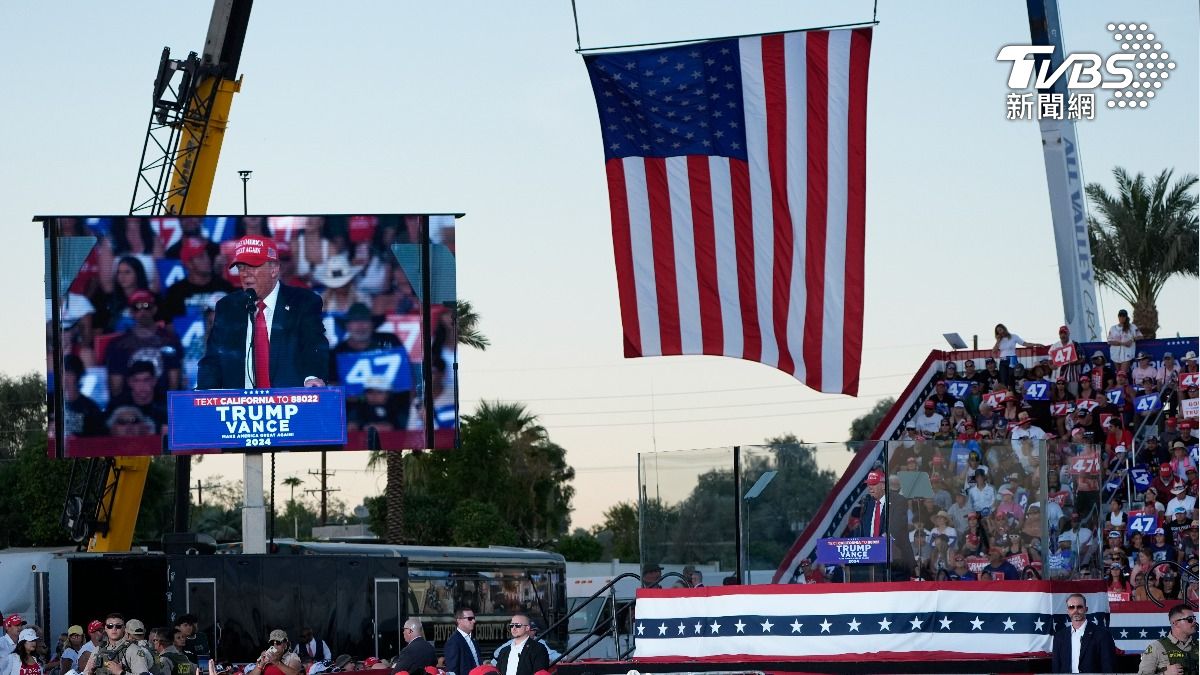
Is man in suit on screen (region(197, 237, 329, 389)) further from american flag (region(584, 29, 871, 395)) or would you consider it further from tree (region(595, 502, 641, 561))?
tree (region(595, 502, 641, 561))

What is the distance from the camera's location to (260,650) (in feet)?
84.3

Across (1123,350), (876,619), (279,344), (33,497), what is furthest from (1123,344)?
(33,497)

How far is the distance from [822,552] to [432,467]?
48805 mm

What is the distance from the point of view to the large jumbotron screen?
28844mm

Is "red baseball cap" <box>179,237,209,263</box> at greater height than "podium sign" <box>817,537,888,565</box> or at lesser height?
greater

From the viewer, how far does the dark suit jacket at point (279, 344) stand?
2892 cm

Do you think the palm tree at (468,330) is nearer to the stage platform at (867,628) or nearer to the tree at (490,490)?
the tree at (490,490)

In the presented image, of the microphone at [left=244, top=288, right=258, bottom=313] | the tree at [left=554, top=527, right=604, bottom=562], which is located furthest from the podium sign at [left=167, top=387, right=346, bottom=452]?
the tree at [left=554, top=527, right=604, bottom=562]

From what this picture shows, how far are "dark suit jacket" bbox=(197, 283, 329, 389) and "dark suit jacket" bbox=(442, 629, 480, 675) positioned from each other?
12616 millimetres

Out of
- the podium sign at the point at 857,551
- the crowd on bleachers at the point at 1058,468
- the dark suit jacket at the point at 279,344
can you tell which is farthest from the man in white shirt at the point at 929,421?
the podium sign at the point at 857,551

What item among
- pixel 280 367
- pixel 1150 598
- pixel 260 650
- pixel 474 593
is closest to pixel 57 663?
pixel 260 650

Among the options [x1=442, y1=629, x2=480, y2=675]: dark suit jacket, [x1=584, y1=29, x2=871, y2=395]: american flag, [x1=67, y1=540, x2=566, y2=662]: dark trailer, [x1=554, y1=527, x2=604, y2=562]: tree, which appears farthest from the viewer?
[x1=554, y1=527, x2=604, y2=562]: tree

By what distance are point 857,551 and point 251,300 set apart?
48.3ft

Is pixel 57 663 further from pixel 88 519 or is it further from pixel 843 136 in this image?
pixel 843 136
